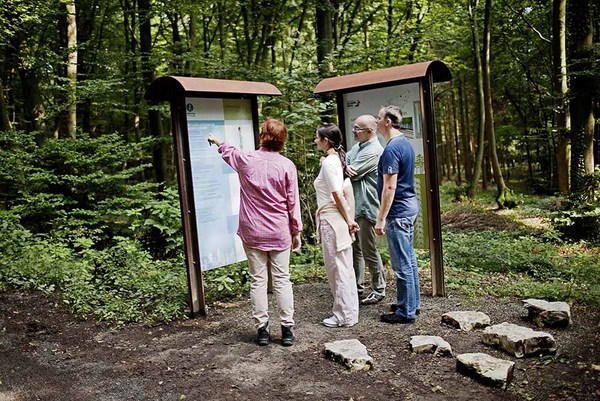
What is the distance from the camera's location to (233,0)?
48.1 ft

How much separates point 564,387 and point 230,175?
3886 millimetres

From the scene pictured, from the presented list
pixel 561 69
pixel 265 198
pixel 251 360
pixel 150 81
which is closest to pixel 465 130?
pixel 561 69

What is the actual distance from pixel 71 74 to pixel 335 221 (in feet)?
26.2

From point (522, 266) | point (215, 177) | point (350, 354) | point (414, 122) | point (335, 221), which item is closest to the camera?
point (350, 354)

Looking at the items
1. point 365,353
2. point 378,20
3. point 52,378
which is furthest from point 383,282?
point 378,20

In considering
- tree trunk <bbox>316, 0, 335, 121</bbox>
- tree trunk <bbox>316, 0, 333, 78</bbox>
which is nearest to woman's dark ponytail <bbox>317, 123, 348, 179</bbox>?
tree trunk <bbox>316, 0, 335, 121</bbox>

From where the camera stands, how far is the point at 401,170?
4.84m

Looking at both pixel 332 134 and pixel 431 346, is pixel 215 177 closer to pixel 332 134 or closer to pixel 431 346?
pixel 332 134

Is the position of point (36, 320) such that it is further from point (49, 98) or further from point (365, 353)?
point (49, 98)

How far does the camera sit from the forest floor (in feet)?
11.6

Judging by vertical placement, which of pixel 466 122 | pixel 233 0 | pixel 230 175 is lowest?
pixel 230 175

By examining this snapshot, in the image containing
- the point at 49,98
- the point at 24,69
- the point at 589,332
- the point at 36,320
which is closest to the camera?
the point at 589,332

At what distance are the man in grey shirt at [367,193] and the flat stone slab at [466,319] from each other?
3.20ft

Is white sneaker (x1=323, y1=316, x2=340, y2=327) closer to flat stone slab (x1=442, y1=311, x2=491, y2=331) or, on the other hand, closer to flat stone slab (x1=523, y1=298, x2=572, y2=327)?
flat stone slab (x1=442, y1=311, x2=491, y2=331)
